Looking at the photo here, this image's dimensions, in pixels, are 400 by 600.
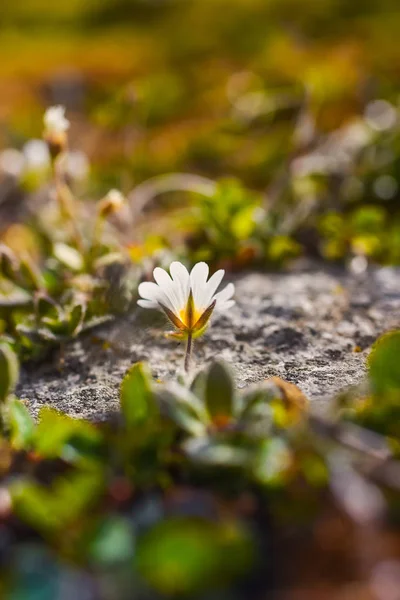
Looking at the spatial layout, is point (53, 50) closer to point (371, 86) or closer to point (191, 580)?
point (371, 86)

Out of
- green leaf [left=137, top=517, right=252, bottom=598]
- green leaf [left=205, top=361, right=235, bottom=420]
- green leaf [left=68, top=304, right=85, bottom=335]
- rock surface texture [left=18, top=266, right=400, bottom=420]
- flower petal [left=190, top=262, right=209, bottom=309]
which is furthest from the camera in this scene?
green leaf [left=68, top=304, right=85, bottom=335]

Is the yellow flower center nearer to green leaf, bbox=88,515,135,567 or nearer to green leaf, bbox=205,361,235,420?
green leaf, bbox=205,361,235,420

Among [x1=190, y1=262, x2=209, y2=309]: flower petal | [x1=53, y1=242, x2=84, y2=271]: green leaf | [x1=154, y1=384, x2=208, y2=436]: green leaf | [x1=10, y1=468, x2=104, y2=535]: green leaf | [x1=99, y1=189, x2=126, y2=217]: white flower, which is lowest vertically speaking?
[x1=10, y1=468, x2=104, y2=535]: green leaf

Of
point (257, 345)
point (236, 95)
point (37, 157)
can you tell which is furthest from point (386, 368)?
point (236, 95)

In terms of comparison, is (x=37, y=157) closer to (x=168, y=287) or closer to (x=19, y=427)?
(x=168, y=287)

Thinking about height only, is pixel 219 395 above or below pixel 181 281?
below

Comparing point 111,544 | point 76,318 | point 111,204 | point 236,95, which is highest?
point 236,95

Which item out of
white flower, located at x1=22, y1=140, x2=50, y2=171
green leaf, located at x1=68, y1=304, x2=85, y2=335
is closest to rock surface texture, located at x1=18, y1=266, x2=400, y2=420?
green leaf, located at x1=68, y1=304, x2=85, y2=335
